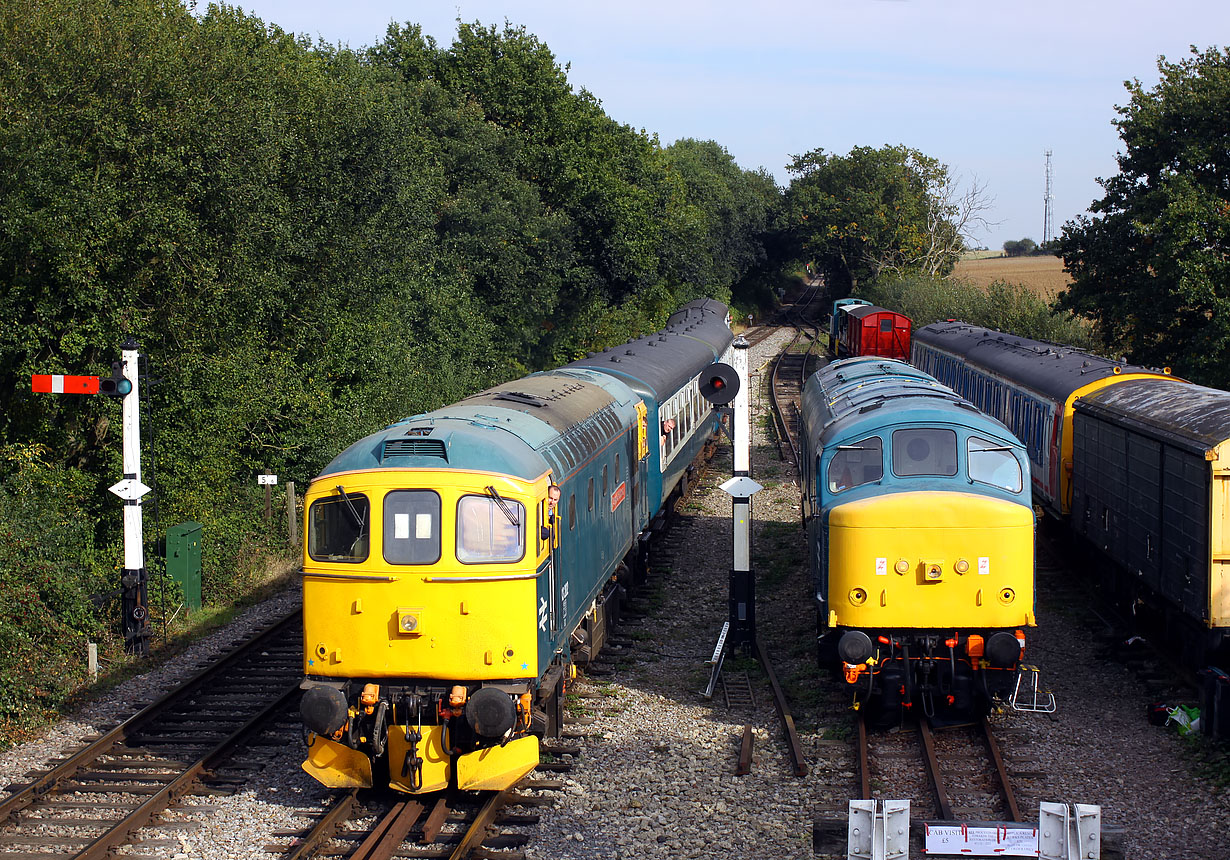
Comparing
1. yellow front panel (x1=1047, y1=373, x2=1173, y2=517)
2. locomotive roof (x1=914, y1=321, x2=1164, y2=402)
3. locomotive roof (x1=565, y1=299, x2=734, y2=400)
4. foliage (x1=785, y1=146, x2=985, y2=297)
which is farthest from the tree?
foliage (x1=785, y1=146, x2=985, y2=297)

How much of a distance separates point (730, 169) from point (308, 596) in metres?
101

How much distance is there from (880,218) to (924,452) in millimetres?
64377

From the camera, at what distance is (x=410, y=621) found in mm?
9500

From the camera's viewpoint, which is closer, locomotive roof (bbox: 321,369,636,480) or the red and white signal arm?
locomotive roof (bbox: 321,369,636,480)

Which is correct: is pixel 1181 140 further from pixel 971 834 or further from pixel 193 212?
pixel 971 834

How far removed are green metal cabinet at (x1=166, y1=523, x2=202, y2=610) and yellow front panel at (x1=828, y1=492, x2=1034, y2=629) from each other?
34.1 feet

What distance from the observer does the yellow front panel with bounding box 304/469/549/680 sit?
31.3 feet

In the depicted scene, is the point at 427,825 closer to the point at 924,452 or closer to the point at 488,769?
the point at 488,769

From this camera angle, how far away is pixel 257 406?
68.9ft

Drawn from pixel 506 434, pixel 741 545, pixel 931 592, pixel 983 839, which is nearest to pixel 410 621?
pixel 506 434

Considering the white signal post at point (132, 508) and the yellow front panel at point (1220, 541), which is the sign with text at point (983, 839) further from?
the white signal post at point (132, 508)

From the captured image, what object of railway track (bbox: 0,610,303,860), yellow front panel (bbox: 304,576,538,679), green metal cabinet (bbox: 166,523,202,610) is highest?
yellow front panel (bbox: 304,576,538,679)

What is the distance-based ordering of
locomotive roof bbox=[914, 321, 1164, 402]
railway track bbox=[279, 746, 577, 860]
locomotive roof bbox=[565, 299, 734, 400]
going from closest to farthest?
railway track bbox=[279, 746, 577, 860]
locomotive roof bbox=[914, 321, 1164, 402]
locomotive roof bbox=[565, 299, 734, 400]

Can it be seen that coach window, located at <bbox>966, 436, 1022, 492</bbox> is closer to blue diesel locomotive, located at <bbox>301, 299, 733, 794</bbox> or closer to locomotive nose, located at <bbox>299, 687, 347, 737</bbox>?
blue diesel locomotive, located at <bbox>301, 299, 733, 794</bbox>
